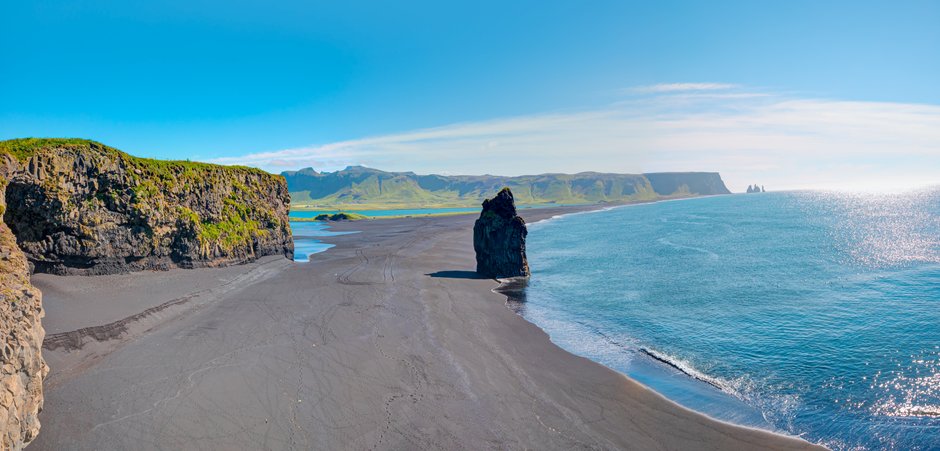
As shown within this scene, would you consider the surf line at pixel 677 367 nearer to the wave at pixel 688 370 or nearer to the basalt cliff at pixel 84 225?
the wave at pixel 688 370

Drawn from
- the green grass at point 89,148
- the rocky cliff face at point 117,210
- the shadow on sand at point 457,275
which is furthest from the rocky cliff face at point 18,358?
the shadow on sand at point 457,275

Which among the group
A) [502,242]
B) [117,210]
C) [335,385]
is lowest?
[335,385]

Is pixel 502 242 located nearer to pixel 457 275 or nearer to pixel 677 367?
pixel 457 275

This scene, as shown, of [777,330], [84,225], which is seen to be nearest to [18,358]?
[84,225]

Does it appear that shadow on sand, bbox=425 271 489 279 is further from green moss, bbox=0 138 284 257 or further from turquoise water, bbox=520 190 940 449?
green moss, bbox=0 138 284 257

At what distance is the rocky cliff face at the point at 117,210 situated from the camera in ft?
94.1

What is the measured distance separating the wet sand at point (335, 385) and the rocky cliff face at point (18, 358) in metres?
1.24

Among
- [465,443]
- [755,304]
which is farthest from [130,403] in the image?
[755,304]

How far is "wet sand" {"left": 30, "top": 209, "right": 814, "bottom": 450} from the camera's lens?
15.9 meters

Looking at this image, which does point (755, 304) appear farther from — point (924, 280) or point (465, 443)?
point (465, 443)

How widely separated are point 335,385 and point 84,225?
2624cm

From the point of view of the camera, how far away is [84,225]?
31.8 meters

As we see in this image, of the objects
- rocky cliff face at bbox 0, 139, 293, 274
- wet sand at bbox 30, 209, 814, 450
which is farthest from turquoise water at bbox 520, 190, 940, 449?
rocky cliff face at bbox 0, 139, 293, 274

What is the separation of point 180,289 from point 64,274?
6934mm
